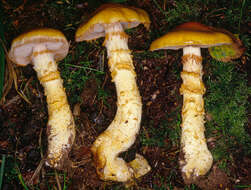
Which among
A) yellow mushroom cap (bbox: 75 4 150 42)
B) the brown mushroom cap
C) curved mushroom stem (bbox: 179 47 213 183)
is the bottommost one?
Result: curved mushroom stem (bbox: 179 47 213 183)

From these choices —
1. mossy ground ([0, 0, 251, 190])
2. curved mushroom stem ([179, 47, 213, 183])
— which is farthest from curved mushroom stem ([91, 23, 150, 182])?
curved mushroom stem ([179, 47, 213, 183])

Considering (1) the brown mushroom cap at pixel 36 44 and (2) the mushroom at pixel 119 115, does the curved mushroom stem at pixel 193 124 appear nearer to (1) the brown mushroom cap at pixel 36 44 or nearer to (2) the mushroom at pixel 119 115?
(2) the mushroom at pixel 119 115

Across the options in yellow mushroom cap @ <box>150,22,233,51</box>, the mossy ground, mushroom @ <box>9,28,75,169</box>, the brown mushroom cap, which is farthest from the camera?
the mossy ground

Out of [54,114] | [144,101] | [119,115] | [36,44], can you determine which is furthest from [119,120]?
[36,44]

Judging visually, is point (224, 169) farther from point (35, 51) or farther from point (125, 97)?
point (35, 51)

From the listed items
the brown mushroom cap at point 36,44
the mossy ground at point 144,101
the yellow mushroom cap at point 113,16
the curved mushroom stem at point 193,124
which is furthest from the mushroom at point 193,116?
the brown mushroom cap at point 36,44

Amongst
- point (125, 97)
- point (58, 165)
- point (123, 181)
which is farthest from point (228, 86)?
point (58, 165)

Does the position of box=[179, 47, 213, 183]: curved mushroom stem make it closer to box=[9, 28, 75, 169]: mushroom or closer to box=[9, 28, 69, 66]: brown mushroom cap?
box=[9, 28, 75, 169]: mushroom

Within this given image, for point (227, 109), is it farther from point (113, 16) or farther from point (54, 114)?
point (54, 114)
